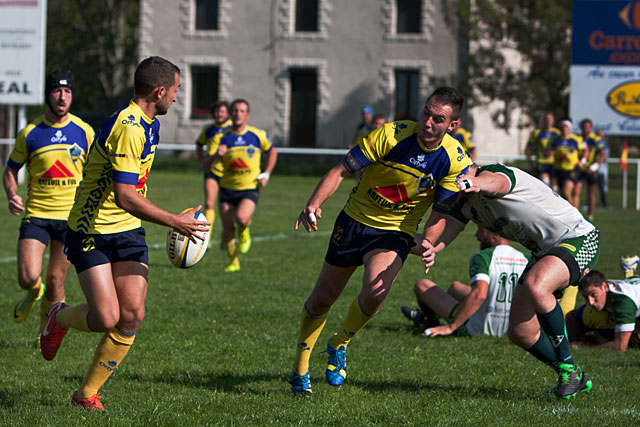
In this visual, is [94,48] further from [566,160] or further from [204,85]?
[566,160]

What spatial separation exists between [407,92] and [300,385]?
35.2 metres

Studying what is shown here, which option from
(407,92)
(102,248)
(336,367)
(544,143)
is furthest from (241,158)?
(407,92)

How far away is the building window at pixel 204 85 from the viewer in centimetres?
4225

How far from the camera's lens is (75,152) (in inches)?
298

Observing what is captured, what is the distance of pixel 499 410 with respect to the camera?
227 inches

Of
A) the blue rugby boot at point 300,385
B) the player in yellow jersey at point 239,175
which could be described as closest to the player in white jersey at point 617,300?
the blue rugby boot at point 300,385

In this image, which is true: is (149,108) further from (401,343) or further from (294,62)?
(294,62)

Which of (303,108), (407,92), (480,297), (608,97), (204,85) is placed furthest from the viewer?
(204,85)

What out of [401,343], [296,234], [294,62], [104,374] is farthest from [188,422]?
[294,62]

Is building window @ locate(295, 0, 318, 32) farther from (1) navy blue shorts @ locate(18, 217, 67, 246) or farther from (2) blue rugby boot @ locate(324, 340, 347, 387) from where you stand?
(2) blue rugby boot @ locate(324, 340, 347, 387)

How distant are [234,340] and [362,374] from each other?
156 cm

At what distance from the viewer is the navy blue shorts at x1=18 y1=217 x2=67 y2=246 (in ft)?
24.6

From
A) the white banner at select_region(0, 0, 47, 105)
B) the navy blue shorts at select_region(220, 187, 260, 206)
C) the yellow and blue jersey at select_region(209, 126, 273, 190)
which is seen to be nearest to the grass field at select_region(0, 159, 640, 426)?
the navy blue shorts at select_region(220, 187, 260, 206)

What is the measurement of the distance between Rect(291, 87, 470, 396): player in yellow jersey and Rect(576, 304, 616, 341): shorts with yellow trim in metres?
2.67
